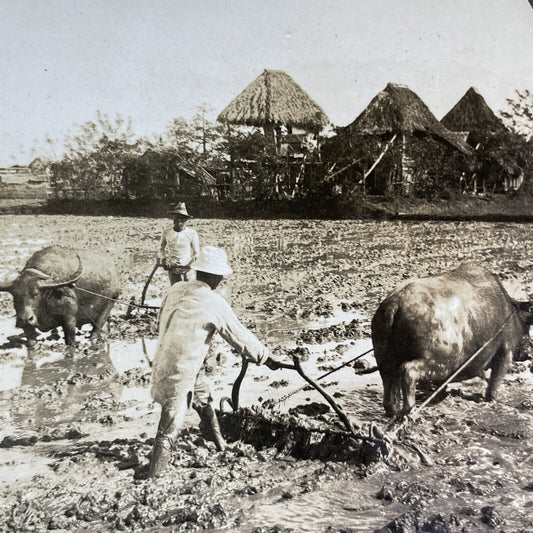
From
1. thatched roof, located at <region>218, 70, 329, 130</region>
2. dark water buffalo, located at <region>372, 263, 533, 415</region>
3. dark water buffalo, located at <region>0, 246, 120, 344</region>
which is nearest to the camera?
dark water buffalo, located at <region>372, 263, 533, 415</region>

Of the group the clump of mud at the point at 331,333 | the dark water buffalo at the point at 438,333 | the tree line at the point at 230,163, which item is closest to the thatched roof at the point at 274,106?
the tree line at the point at 230,163

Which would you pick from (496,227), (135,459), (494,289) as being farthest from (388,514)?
(496,227)

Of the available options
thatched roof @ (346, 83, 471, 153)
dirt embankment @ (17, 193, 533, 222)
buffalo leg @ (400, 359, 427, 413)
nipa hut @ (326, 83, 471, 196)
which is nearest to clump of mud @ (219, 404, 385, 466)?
buffalo leg @ (400, 359, 427, 413)

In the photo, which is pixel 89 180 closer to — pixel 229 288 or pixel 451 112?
pixel 229 288

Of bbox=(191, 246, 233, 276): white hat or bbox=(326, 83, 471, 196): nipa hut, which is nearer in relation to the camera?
bbox=(191, 246, 233, 276): white hat

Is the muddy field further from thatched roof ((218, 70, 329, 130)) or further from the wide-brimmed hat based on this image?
thatched roof ((218, 70, 329, 130))

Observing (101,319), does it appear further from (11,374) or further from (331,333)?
(331,333)
